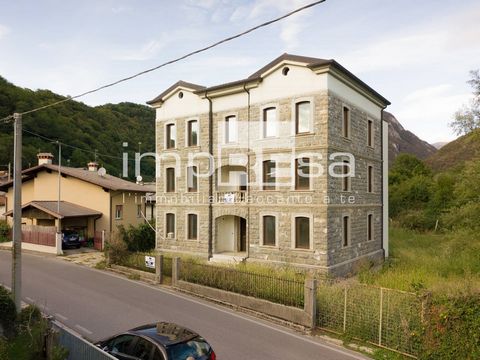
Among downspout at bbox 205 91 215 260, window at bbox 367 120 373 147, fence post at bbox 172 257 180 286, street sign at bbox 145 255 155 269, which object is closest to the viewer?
fence post at bbox 172 257 180 286

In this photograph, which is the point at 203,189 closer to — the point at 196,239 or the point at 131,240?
the point at 196,239

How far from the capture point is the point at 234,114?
70.8 feet

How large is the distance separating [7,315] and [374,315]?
9753 millimetres

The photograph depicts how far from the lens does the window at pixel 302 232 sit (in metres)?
18.8


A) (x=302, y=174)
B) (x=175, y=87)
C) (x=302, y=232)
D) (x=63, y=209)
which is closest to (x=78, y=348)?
(x=302, y=232)

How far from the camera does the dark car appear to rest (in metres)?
6.78

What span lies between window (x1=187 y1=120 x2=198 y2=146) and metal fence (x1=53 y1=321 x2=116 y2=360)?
52.5 feet

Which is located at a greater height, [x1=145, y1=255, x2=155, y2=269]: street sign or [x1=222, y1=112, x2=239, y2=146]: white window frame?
[x1=222, y1=112, x2=239, y2=146]: white window frame

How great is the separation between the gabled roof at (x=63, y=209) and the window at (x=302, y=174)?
16.7 metres

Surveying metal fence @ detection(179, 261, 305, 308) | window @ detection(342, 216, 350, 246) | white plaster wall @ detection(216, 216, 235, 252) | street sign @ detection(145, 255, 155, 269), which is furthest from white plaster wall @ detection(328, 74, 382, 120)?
street sign @ detection(145, 255, 155, 269)

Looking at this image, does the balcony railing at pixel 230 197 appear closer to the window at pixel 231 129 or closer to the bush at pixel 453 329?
the window at pixel 231 129

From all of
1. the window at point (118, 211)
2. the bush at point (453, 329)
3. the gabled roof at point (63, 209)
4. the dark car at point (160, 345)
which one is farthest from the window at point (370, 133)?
the gabled roof at point (63, 209)

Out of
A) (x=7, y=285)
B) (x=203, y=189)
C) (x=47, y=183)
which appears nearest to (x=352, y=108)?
(x=203, y=189)

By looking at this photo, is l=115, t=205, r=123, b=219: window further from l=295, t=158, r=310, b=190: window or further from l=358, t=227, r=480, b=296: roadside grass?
l=358, t=227, r=480, b=296: roadside grass
